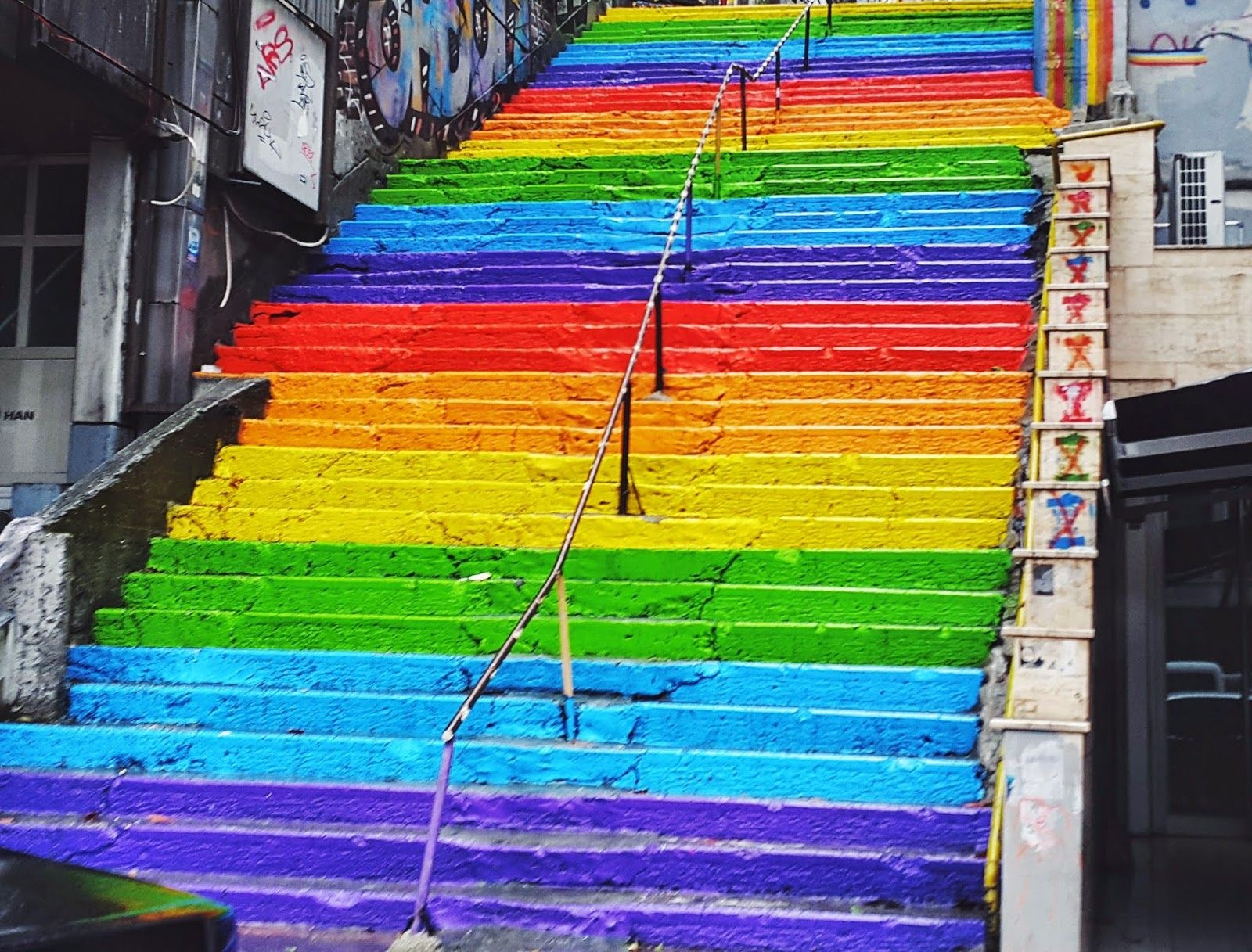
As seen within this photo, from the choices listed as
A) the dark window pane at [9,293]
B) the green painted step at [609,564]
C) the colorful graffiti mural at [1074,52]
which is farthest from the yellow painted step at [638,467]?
the colorful graffiti mural at [1074,52]

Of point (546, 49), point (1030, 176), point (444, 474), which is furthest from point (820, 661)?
point (546, 49)

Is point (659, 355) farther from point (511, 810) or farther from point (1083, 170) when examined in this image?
point (511, 810)

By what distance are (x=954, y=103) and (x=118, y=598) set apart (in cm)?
1002

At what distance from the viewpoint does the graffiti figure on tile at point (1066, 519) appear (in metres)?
6.39

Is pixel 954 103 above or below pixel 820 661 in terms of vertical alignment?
above

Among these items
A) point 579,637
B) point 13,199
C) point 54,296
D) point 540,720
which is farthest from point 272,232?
point 540,720

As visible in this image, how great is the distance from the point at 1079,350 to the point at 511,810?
173 inches

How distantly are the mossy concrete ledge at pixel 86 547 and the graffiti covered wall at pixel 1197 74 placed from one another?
31.3 feet

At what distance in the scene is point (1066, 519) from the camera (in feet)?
21.4

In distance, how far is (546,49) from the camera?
18859 millimetres

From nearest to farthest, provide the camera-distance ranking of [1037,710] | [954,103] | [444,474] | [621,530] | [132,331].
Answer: [1037,710] < [621,530] < [444,474] < [132,331] < [954,103]

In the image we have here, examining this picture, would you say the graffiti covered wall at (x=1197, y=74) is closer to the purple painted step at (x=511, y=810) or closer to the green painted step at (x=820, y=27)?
the green painted step at (x=820, y=27)

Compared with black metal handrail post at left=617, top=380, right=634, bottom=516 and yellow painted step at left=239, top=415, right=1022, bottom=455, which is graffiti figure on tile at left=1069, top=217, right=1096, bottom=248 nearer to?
yellow painted step at left=239, top=415, right=1022, bottom=455

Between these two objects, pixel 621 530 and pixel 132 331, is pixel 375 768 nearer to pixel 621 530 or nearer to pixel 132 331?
pixel 621 530
